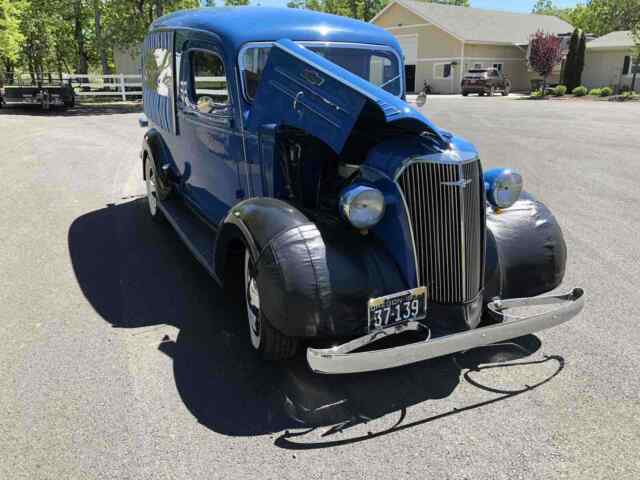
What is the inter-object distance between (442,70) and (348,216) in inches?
1583

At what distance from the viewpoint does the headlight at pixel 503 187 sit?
355 cm

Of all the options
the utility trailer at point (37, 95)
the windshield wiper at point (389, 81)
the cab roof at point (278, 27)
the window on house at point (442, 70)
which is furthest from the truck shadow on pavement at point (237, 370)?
the window on house at point (442, 70)

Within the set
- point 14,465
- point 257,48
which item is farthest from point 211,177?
point 14,465

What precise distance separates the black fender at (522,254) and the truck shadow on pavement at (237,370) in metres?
0.44

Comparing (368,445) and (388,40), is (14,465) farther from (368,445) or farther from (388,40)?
(388,40)

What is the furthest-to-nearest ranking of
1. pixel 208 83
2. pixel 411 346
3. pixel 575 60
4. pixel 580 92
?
pixel 575 60, pixel 580 92, pixel 208 83, pixel 411 346

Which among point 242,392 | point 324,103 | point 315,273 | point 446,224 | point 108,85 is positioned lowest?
point 242,392

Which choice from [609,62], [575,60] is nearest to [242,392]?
[575,60]

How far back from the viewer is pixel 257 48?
393cm

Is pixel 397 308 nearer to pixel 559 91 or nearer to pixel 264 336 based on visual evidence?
pixel 264 336

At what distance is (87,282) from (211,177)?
56.2 inches

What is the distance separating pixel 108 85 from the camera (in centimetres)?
2659

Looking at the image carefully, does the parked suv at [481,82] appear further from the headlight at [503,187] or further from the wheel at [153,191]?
the headlight at [503,187]

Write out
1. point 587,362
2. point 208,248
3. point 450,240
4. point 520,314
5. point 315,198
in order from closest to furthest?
point 450,240, point 587,362, point 315,198, point 520,314, point 208,248
